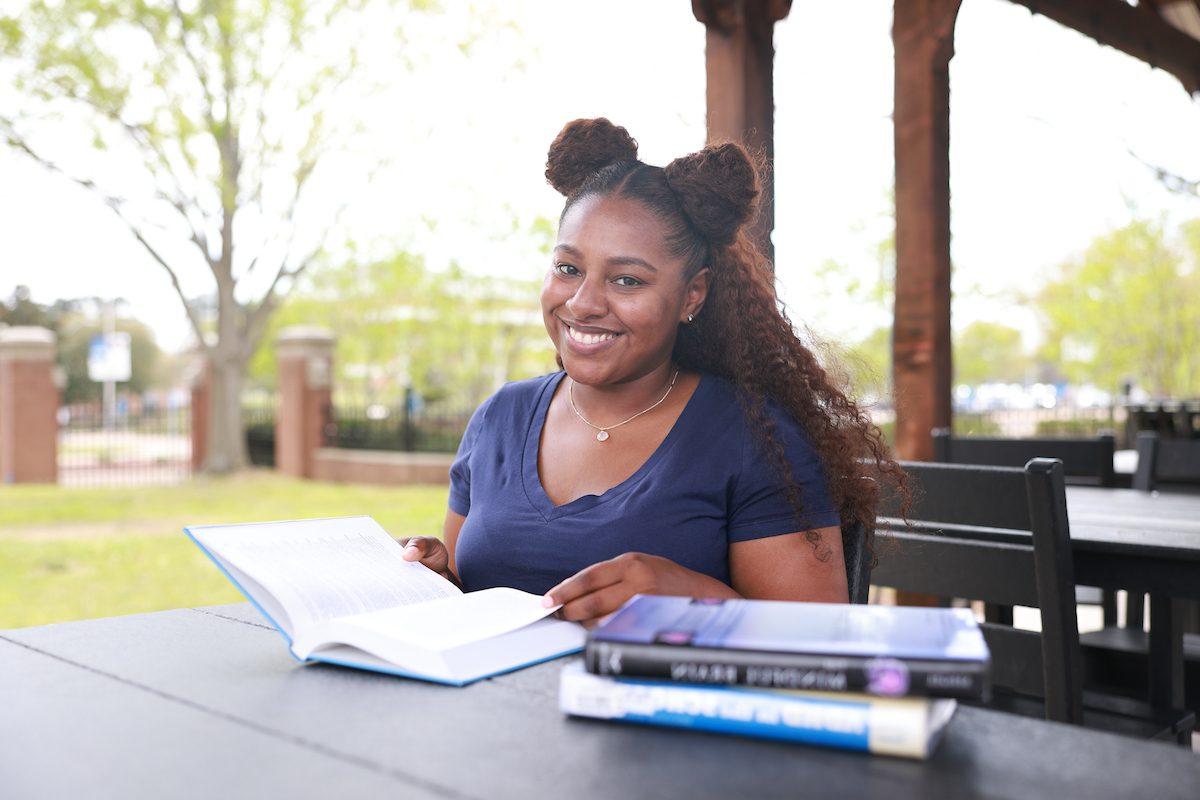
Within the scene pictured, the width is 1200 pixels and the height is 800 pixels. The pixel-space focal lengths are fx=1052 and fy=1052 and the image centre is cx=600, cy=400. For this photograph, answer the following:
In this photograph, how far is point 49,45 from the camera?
32.0 ft

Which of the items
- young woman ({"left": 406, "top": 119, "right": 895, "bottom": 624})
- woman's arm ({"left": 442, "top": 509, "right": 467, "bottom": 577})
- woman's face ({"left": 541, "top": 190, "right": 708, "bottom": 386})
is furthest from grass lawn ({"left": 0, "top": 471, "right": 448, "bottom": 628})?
woman's face ({"left": 541, "top": 190, "right": 708, "bottom": 386})

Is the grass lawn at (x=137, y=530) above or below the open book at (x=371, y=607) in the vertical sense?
below

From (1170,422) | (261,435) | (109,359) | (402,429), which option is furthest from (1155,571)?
(109,359)

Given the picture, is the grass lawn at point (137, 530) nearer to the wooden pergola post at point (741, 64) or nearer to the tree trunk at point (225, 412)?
the tree trunk at point (225, 412)

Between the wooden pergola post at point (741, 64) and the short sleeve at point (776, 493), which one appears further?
the wooden pergola post at point (741, 64)

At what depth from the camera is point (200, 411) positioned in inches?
527

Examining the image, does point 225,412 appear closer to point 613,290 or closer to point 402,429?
point 402,429

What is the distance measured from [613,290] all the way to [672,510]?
1.17 feet

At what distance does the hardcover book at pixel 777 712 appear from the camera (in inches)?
29.7

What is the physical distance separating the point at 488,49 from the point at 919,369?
8.58m

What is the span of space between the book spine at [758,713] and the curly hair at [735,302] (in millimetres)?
729

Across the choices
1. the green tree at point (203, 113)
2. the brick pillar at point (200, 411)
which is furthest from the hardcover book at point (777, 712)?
the brick pillar at point (200, 411)

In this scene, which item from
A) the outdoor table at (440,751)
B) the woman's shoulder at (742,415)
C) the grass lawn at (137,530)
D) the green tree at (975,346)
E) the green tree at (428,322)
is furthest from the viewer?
the green tree at (975,346)

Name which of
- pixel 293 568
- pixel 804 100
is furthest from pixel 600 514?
pixel 804 100
